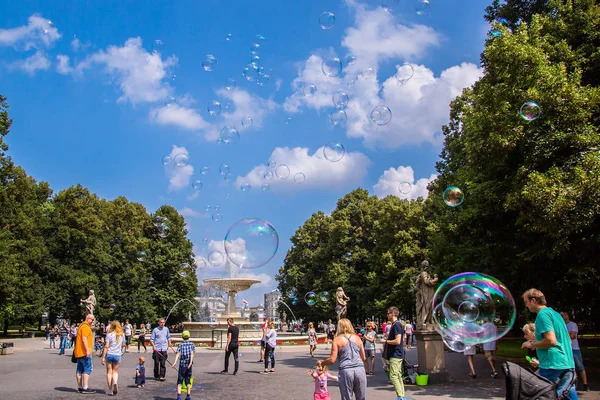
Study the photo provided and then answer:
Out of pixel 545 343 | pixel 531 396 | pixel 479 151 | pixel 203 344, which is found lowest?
pixel 203 344

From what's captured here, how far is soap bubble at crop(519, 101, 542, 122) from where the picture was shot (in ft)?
44.0

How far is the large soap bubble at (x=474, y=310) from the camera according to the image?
11.0 m

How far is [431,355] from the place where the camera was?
14352mm

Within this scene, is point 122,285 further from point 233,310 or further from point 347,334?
point 347,334

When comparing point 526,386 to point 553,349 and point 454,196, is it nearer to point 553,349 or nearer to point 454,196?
point 553,349

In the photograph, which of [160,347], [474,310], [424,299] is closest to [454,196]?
[424,299]

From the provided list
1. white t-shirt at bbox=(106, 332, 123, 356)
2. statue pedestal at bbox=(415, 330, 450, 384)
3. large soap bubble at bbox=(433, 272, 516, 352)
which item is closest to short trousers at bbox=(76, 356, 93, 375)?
white t-shirt at bbox=(106, 332, 123, 356)

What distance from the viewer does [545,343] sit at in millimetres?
6031

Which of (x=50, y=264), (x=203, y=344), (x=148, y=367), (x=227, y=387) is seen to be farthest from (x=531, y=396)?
(x=50, y=264)

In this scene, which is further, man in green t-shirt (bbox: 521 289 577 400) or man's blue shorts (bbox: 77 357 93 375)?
man's blue shorts (bbox: 77 357 93 375)

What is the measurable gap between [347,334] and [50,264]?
163 feet

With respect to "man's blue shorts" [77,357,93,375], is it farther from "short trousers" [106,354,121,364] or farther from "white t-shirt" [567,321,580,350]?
"white t-shirt" [567,321,580,350]

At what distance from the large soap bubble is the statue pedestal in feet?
9.74

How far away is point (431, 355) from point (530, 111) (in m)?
7.35
